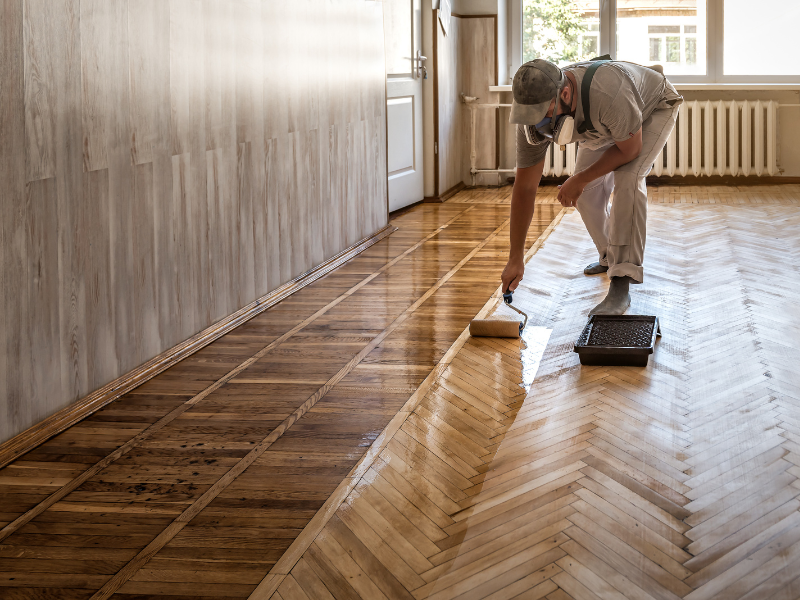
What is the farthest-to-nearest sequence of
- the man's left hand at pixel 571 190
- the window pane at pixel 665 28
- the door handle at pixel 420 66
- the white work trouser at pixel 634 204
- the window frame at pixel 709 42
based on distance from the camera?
the window pane at pixel 665 28 < the window frame at pixel 709 42 < the door handle at pixel 420 66 < the white work trouser at pixel 634 204 < the man's left hand at pixel 571 190

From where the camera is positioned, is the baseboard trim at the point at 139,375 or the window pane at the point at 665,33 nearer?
the baseboard trim at the point at 139,375

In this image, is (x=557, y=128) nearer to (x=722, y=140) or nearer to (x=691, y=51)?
(x=722, y=140)

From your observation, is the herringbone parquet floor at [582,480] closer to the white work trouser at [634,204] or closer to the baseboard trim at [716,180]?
the white work trouser at [634,204]

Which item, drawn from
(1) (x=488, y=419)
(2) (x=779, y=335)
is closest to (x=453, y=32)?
(2) (x=779, y=335)

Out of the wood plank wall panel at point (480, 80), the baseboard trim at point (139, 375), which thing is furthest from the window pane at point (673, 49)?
the baseboard trim at point (139, 375)

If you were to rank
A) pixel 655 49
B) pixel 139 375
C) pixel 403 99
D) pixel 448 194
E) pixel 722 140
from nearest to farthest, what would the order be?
pixel 139 375 → pixel 403 99 → pixel 448 194 → pixel 722 140 → pixel 655 49

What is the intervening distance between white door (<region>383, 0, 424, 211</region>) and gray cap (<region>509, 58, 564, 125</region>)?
9.31 ft

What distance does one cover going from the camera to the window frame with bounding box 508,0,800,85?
706cm

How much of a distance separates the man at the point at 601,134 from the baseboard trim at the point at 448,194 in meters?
3.13

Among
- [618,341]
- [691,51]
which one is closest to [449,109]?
[691,51]

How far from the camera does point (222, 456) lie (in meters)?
2.03

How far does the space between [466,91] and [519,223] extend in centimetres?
476

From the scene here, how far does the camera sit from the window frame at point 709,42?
7.06 metres

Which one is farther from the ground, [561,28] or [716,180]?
[561,28]
